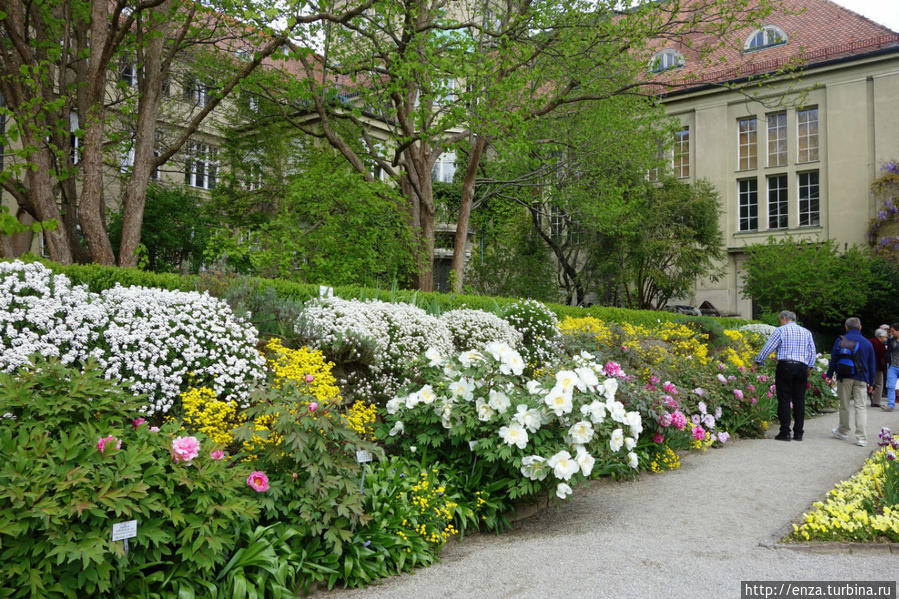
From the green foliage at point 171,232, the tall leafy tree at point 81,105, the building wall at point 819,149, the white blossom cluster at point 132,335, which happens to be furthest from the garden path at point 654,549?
the building wall at point 819,149

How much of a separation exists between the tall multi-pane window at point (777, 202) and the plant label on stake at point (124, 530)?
31536 millimetres

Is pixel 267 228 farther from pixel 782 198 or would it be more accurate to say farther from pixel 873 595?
pixel 782 198

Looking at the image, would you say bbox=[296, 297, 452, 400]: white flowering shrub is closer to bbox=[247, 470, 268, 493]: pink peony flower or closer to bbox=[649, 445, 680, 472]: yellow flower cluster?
bbox=[247, 470, 268, 493]: pink peony flower

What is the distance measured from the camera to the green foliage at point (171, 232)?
17.4 m

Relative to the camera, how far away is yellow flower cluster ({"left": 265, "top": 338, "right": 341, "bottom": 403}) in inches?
200

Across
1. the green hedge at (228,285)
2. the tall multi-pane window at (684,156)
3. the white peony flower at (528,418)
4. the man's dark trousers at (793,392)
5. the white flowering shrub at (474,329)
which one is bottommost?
the man's dark trousers at (793,392)

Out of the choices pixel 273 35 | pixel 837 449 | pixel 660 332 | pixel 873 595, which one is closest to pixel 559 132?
pixel 660 332

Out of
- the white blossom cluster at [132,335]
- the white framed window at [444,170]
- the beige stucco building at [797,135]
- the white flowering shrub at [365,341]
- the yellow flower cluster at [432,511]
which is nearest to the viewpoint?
the yellow flower cluster at [432,511]

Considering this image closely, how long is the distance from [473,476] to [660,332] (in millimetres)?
8580

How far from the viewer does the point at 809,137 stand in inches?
1112

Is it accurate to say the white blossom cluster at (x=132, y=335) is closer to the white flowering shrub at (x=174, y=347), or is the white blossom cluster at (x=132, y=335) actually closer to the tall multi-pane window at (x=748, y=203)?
the white flowering shrub at (x=174, y=347)

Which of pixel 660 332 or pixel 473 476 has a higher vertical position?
pixel 660 332

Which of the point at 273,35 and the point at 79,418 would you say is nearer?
the point at 79,418

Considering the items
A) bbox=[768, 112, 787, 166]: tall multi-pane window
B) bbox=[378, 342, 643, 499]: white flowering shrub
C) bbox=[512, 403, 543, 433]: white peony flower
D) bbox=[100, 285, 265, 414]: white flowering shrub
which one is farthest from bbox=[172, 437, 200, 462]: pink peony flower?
bbox=[768, 112, 787, 166]: tall multi-pane window
